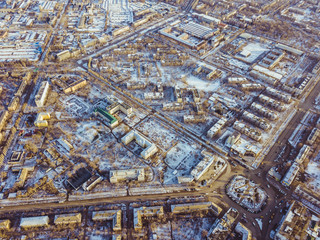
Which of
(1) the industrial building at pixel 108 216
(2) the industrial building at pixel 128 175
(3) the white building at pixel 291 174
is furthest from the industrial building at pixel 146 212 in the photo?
(3) the white building at pixel 291 174

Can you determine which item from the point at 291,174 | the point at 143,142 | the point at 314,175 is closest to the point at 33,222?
the point at 143,142

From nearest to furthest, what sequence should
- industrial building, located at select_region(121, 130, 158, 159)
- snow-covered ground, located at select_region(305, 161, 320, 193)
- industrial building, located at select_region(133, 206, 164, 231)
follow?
industrial building, located at select_region(133, 206, 164, 231) → snow-covered ground, located at select_region(305, 161, 320, 193) → industrial building, located at select_region(121, 130, 158, 159)

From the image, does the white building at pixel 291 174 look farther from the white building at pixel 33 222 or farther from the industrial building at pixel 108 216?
the white building at pixel 33 222

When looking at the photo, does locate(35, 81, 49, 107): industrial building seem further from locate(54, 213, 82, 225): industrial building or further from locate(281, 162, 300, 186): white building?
locate(281, 162, 300, 186): white building

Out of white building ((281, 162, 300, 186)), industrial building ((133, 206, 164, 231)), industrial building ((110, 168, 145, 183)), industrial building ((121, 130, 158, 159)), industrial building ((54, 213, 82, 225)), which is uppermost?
white building ((281, 162, 300, 186))

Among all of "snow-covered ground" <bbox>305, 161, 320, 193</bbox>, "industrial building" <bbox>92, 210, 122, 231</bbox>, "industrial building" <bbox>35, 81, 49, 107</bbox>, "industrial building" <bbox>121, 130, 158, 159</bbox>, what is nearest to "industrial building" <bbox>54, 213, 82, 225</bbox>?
"industrial building" <bbox>92, 210, 122, 231</bbox>

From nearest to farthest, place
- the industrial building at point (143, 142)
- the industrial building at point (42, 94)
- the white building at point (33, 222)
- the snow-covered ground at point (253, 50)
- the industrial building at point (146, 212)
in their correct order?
the white building at point (33, 222), the industrial building at point (146, 212), the industrial building at point (143, 142), the industrial building at point (42, 94), the snow-covered ground at point (253, 50)
